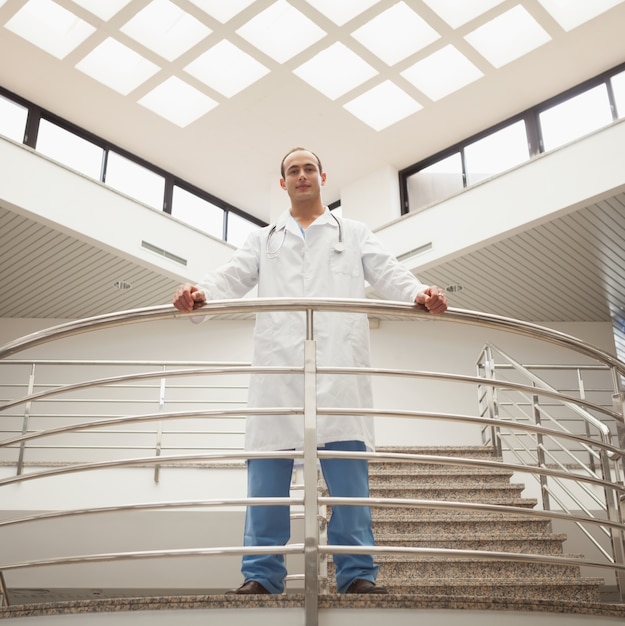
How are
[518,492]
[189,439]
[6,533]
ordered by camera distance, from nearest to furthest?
[518,492] < [6,533] < [189,439]

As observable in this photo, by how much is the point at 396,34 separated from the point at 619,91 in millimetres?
2562

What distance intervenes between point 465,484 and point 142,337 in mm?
5830

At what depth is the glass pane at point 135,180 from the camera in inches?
362

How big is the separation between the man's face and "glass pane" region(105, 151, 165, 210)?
6.73 meters

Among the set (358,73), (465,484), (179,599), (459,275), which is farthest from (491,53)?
(179,599)

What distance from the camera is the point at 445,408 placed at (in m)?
8.95

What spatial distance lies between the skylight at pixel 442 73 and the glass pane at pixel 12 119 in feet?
14.8

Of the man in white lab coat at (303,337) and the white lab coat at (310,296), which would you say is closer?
the man in white lab coat at (303,337)

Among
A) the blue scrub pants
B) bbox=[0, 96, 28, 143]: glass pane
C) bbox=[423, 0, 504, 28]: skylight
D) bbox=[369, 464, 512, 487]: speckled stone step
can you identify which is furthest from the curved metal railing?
bbox=[0, 96, 28, 143]: glass pane

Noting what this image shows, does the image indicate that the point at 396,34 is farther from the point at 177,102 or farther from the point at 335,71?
the point at 177,102

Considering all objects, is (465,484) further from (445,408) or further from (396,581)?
(445,408)

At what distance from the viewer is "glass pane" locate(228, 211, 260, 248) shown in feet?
34.2

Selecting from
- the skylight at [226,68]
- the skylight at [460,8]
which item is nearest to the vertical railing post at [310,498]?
the skylight at [460,8]

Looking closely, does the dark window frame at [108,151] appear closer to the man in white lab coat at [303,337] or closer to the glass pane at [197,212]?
the glass pane at [197,212]
